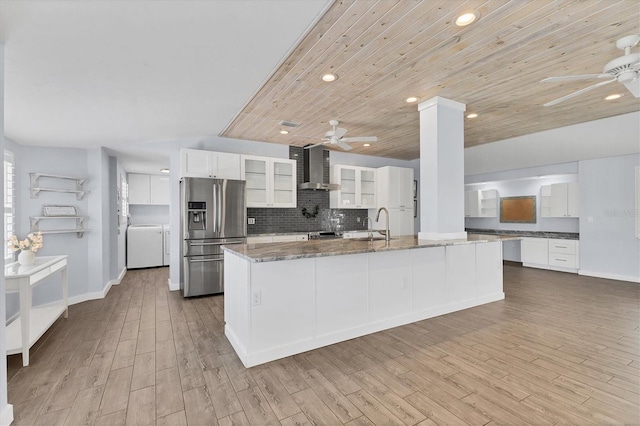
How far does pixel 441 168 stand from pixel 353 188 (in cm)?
290

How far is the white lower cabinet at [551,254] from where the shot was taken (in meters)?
6.12

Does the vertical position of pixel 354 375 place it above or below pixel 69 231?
below

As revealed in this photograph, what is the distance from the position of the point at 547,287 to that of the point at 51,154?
313 inches

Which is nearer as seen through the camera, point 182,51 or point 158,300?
point 182,51

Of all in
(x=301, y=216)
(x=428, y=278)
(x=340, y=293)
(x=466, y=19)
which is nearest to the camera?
(x=466, y=19)

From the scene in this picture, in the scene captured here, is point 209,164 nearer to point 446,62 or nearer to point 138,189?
point 446,62

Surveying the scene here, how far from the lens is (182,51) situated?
223 centimetres

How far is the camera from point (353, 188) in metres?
6.49

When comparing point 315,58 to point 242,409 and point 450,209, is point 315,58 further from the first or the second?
point 242,409

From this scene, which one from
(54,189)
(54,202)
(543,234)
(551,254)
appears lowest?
(551,254)

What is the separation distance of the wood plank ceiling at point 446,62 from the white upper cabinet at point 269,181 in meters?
0.73

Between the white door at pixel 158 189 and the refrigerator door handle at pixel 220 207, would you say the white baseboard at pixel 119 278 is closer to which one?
the white door at pixel 158 189

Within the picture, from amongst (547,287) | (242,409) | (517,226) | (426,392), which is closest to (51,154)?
(242,409)

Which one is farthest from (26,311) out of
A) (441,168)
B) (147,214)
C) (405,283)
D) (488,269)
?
(147,214)
